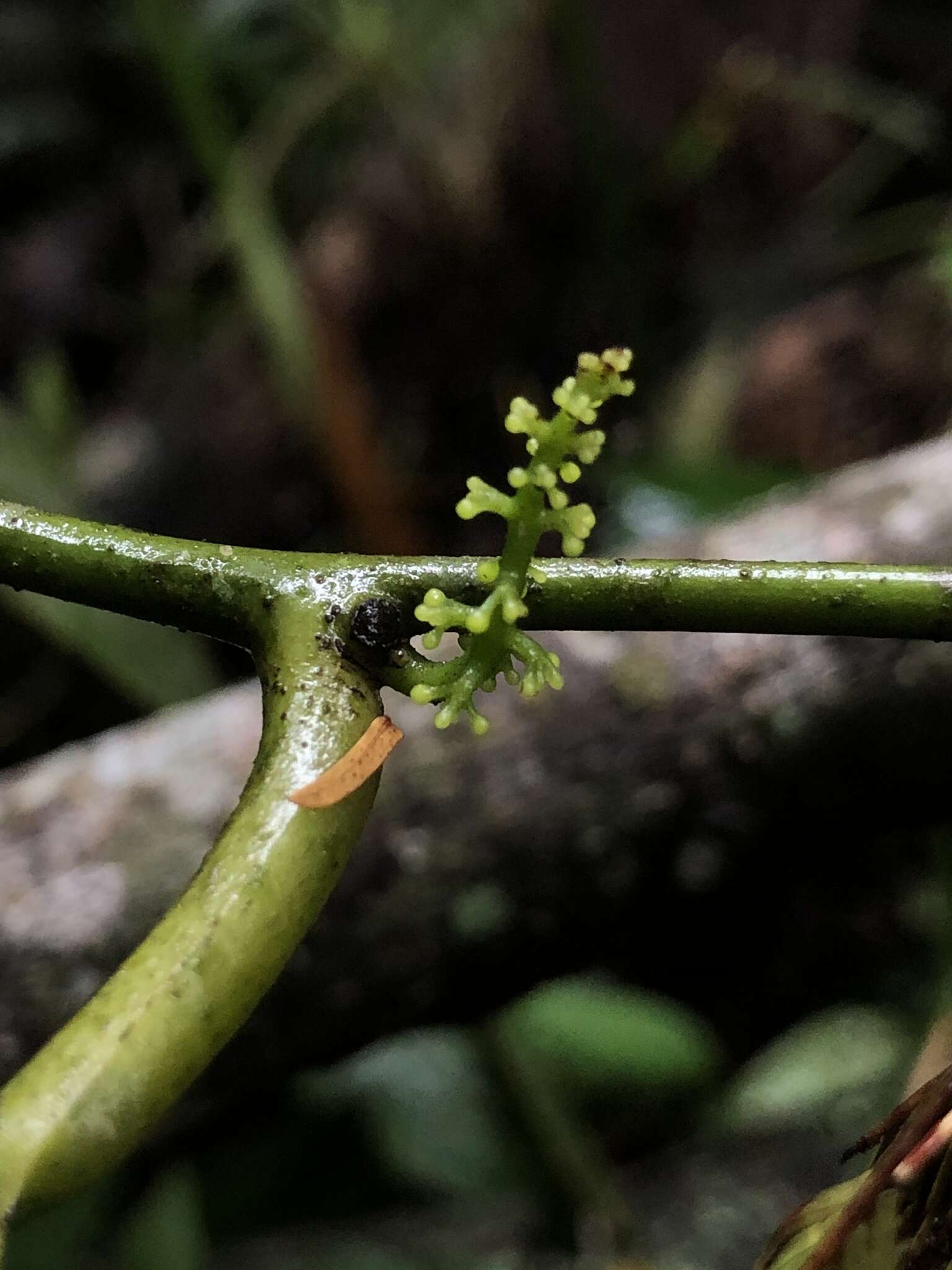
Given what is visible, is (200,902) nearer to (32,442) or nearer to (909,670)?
(909,670)

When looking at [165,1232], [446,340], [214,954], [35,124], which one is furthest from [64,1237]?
[35,124]

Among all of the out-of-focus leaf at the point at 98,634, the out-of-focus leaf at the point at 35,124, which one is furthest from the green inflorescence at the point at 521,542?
the out-of-focus leaf at the point at 35,124

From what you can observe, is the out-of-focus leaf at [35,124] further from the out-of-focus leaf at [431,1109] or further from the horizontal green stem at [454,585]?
the horizontal green stem at [454,585]

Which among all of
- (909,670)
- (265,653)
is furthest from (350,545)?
(265,653)

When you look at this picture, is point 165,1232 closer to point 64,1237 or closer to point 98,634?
point 64,1237

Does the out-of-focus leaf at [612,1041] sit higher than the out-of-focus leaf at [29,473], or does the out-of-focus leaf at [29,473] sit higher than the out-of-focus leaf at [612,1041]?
the out-of-focus leaf at [29,473]

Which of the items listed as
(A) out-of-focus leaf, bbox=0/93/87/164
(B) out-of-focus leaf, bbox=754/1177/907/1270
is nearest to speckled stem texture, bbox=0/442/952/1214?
(B) out-of-focus leaf, bbox=754/1177/907/1270
